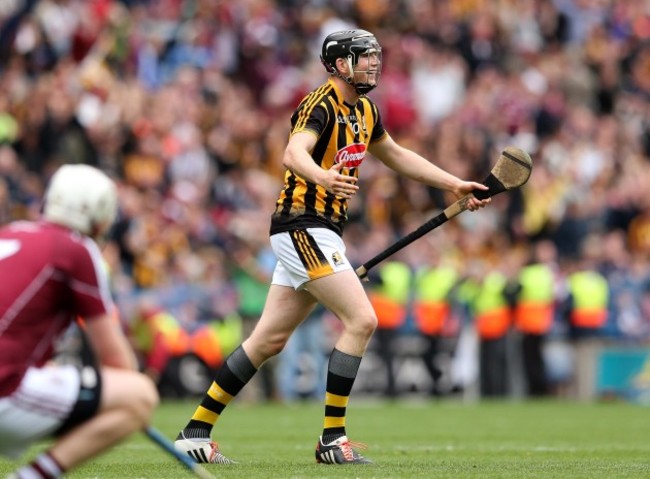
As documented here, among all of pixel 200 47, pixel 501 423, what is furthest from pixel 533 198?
pixel 501 423

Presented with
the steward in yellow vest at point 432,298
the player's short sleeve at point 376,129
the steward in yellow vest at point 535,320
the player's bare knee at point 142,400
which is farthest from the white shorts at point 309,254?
the steward in yellow vest at point 535,320

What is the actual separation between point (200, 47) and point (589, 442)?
1221 cm

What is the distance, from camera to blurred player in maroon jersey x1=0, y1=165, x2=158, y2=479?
5.70 m

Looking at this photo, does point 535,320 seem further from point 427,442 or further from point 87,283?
point 87,283

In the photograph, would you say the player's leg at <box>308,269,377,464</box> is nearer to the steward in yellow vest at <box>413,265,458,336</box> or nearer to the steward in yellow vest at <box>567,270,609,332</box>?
the steward in yellow vest at <box>413,265,458,336</box>

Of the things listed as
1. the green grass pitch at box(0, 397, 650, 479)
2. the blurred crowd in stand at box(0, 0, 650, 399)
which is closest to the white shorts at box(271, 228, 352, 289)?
the green grass pitch at box(0, 397, 650, 479)

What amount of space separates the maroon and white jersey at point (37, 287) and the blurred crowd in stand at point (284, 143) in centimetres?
1177

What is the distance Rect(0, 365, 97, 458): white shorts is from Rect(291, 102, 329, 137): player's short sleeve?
11.0 feet

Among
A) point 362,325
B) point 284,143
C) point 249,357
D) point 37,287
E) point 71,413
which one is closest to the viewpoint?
point 37,287

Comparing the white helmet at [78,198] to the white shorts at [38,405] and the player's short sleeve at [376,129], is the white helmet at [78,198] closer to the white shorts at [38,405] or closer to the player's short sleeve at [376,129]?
the white shorts at [38,405]

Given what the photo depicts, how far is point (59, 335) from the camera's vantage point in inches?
231

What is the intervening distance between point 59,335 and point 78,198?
56 cm

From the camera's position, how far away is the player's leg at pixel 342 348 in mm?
8914

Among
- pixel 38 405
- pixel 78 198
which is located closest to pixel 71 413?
pixel 38 405
